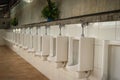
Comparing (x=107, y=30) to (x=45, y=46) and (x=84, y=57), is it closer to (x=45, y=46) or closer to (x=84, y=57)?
(x=84, y=57)

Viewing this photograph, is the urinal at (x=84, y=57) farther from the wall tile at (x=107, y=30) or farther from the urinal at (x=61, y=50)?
the urinal at (x=61, y=50)

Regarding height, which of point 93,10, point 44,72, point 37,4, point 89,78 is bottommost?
point 44,72

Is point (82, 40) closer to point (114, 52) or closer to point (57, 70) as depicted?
point (114, 52)

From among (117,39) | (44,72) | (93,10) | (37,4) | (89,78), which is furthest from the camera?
(37,4)

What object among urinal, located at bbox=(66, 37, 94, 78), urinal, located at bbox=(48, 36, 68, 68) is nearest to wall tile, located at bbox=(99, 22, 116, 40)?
urinal, located at bbox=(66, 37, 94, 78)

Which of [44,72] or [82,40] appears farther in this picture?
[44,72]

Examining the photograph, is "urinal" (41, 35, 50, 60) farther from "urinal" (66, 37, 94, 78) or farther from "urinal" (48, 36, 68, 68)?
"urinal" (66, 37, 94, 78)

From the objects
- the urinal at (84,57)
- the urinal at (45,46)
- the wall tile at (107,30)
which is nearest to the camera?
the wall tile at (107,30)

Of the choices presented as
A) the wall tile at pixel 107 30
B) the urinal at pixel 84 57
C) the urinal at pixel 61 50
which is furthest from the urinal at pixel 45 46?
the wall tile at pixel 107 30

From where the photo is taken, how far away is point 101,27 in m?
2.14

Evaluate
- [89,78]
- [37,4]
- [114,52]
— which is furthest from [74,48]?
[37,4]

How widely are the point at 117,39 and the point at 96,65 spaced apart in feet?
1.59

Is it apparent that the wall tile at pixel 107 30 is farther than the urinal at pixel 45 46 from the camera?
No

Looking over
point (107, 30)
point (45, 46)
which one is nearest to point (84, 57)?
point (107, 30)
